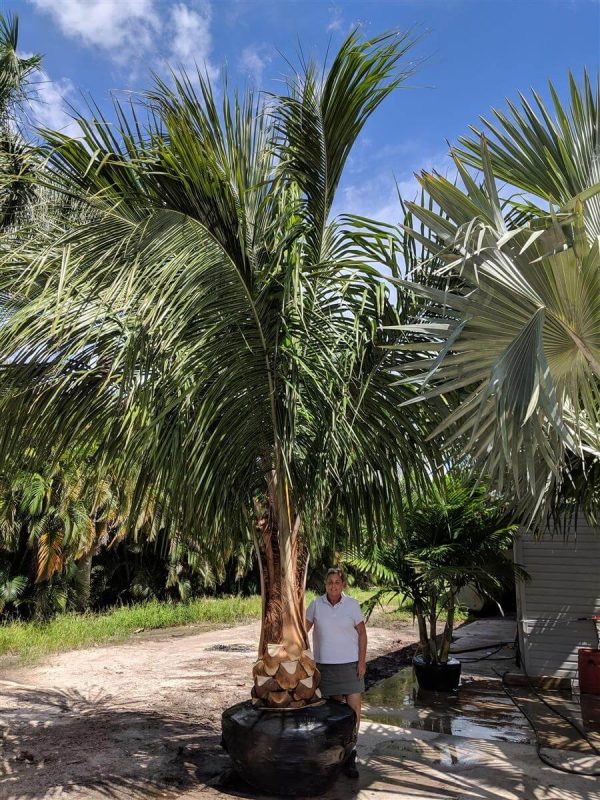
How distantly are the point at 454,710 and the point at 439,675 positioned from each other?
934 mm

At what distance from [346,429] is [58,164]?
263cm

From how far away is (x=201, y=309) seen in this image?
4.55 metres

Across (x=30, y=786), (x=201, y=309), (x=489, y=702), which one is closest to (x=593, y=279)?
(x=201, y=309)

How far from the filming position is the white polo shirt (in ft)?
18.8

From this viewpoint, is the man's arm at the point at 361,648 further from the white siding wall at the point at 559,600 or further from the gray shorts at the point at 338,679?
the white siding wall at the point at 559,600

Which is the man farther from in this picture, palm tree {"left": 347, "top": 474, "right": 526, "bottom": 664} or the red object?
the red object

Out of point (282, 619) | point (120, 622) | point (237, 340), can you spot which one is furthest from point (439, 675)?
point (120, 622)

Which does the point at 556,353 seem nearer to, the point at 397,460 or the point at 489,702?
the point at 397,460

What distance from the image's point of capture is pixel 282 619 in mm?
5359

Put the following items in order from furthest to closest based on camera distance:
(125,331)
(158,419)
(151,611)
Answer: (151,611)
(125,331)
(158,419)

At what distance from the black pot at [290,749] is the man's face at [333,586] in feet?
3.31

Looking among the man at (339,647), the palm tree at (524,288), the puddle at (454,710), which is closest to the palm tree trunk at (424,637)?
the puddle at (454,710)

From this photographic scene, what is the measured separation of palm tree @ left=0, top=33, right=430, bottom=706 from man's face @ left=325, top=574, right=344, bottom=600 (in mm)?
424

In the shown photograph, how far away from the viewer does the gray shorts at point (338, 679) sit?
5.71 metres
